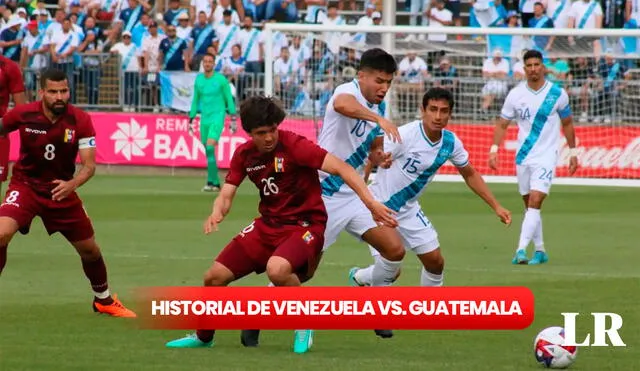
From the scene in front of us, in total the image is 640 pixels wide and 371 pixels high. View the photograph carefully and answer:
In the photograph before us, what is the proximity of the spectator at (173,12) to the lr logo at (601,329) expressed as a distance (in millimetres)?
22125

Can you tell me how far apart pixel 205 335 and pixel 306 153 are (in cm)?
142

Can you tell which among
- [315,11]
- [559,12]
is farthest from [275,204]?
[315,11]

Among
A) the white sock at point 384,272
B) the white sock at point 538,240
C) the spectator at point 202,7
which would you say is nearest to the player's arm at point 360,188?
the white sock at point 384,272

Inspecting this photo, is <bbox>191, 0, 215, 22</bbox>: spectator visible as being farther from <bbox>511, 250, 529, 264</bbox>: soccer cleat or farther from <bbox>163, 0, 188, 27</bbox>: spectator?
<bbox>511, 250, 529, 264</bbox>: soccer cleat

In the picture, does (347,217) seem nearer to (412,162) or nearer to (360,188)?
(412,162)

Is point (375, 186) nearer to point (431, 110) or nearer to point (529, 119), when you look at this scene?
point (431, 110)

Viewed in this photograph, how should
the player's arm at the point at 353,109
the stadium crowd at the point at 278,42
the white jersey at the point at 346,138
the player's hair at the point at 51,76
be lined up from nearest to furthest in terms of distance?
the player's arm at the point at 353,109 < the white jersey at the point at 346,138 < the player's hair at the point at 51,76 < the stadium crowd at the point at 278,42

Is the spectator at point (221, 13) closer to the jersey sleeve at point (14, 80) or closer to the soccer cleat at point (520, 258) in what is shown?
the jersey sleeve at point (14, 80)

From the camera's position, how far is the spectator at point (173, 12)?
32.9m

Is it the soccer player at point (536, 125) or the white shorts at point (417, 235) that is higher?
the soccer player at point (536, 125)

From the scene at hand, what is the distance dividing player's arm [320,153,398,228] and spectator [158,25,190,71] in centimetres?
2167

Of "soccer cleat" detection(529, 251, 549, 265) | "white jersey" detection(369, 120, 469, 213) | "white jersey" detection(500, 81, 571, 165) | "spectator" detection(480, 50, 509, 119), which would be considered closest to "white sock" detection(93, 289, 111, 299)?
"white jersey" detection(369, 120, 469, 213)

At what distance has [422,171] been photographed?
12188mm

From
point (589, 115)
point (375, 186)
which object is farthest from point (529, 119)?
point (589, 115)
